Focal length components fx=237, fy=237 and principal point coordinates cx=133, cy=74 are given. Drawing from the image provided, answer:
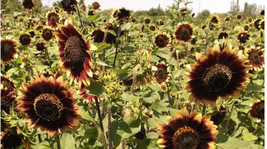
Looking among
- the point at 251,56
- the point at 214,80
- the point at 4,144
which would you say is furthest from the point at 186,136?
the point at 251,56

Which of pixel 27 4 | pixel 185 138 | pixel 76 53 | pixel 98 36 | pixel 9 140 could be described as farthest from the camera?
pixel 27 4

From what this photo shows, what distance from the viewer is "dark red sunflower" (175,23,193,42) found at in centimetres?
384

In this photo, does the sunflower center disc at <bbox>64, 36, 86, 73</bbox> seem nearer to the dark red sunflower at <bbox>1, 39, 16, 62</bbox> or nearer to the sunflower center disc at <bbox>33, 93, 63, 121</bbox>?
the sunflower center disc at <bbox>33, 93, 63, 121</bbox>

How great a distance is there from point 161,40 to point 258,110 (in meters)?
2.04

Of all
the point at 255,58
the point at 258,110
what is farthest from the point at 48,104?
the point at 255,58

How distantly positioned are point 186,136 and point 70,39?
2.79 feet

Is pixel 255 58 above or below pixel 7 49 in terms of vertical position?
below

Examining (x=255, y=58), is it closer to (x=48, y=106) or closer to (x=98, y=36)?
(x=98, y=36)

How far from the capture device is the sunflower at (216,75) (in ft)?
4.31

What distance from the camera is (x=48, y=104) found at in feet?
4.12

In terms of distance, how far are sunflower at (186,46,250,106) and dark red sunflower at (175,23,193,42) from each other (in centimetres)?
253

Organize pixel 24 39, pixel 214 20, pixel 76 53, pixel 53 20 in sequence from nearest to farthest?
pixel 76 53 < pixel 24 39 < pixel 53 20 < pixel 214 20

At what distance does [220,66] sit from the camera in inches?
53.1

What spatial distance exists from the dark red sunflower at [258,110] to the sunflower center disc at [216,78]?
3.64 ft
